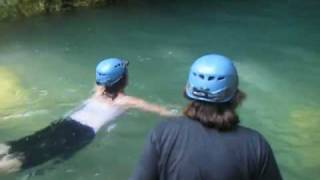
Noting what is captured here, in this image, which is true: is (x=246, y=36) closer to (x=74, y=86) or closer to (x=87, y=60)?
(x=87, y=60)

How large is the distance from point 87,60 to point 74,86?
5.44ft

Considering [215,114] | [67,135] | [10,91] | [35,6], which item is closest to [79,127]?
[67,135]

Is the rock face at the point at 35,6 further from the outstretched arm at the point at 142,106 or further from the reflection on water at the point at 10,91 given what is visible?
the outstretched arm at the point at 142,106

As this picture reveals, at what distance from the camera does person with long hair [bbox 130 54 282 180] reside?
2.93 metres

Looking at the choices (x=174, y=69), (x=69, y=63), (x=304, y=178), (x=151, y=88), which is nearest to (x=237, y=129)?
(x=304, y=178)

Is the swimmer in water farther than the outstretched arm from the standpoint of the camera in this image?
No

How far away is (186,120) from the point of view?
300cm

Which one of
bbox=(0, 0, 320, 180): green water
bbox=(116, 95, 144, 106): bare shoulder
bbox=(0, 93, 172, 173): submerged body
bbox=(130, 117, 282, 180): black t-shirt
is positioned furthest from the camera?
bbox=(0, 0, 320, 180): green water

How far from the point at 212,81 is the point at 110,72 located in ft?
12.4

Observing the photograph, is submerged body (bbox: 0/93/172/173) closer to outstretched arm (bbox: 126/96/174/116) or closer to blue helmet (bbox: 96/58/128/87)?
outstretched arm (bbox: 126/96/174/116)

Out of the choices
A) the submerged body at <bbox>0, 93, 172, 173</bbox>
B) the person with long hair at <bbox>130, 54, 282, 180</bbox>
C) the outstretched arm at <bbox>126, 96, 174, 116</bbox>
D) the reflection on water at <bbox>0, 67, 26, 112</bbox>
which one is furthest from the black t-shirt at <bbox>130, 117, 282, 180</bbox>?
the reflection on water at <bbox>0, 67, 26, 112</bbox>

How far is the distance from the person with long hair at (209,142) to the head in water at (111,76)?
3.70m

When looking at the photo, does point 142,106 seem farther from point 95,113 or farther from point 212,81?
point 212,81

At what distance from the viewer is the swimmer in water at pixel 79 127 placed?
6.38 meters
